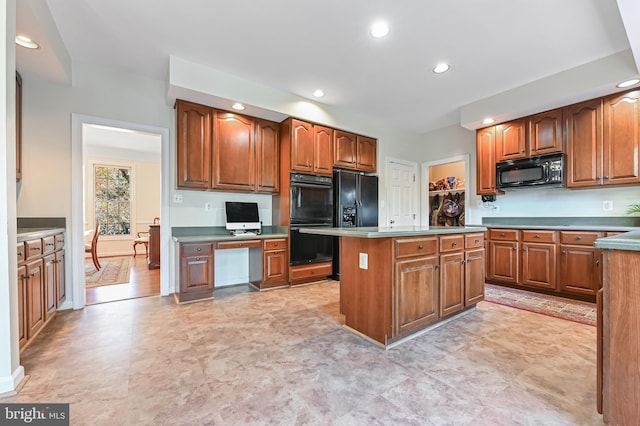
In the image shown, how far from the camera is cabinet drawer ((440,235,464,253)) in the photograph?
8.03 feet

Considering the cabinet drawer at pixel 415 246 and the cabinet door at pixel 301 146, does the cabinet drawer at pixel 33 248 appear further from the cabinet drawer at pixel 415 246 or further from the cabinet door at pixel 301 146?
the cabinet drawer at pixel 415 246

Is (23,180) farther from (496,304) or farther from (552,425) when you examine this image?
(496,304)

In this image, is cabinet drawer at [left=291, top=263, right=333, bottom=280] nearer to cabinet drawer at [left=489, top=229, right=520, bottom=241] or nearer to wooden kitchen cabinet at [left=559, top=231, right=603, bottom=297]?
cabinet drawer at [left=489, top=229, right=520, bottom=241]

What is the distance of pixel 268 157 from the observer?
3.96 metres

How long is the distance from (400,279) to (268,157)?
8.71 ft

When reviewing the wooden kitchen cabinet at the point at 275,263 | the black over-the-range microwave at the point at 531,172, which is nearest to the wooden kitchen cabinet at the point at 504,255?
the black over-the-range microwave at the point at 531,172

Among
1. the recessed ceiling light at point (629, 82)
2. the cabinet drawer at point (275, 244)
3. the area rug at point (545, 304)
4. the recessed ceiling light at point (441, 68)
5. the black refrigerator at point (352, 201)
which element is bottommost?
the area rug at point (545, 304)

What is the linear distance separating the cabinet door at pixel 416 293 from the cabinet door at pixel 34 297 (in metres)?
2.78

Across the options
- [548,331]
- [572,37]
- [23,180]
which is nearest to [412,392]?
[548,331]

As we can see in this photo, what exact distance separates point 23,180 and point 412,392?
13.0 ft

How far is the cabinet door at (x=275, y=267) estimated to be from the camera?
3.68 metres

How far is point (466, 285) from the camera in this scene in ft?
8.89

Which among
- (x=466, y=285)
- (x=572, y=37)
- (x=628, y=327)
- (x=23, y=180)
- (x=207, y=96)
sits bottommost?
(x=466, y=285)

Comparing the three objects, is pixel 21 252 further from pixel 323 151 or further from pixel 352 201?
pixel 352 201
